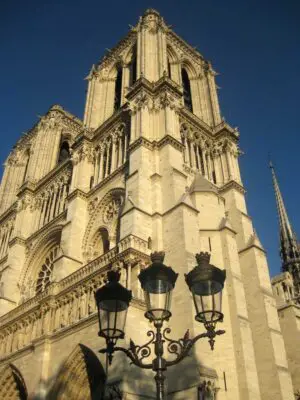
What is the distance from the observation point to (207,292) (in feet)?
19.0

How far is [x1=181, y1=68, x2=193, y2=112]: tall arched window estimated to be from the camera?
27.7m

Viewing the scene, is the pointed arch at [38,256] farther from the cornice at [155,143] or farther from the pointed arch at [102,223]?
the cornice at [155,143]

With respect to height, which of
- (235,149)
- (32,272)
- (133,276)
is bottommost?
(133,276)

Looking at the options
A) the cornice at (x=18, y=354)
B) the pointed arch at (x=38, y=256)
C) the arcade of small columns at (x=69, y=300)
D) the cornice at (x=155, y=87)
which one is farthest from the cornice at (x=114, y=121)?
the cornice at (x=18, y=354)

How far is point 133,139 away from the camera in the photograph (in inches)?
792

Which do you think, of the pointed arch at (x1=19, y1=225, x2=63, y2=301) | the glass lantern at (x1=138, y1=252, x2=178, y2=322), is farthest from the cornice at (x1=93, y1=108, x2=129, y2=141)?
the glass lantern at (x1=138, y1=252, x2=178, y2=322)

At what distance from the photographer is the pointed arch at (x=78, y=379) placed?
14045 mm

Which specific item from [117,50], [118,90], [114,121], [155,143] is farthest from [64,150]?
[155,143]

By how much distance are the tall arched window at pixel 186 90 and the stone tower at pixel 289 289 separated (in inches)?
543

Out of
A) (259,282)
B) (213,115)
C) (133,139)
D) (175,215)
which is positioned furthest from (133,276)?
(213,115)

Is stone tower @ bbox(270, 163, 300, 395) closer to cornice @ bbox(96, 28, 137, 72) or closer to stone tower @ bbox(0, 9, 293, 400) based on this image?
stone tower @ bbox(0, 9, 293, 400)

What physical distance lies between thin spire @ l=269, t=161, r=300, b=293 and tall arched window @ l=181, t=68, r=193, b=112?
2365cm

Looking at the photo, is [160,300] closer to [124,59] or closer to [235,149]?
[235,149]

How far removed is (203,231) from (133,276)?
503 centimetres
